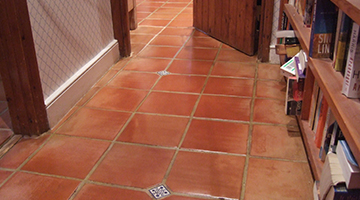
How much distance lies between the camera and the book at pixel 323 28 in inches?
59.7

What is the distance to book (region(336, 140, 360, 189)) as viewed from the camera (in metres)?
1.12

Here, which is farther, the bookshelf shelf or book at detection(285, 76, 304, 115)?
book at detection(285, 76, 304, 115)

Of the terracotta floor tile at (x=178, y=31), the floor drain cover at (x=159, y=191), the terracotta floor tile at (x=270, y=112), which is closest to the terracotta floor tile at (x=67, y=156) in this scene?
the floor drain cover at (x=159, y=191)

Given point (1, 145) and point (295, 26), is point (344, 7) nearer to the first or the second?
point (295, 26)

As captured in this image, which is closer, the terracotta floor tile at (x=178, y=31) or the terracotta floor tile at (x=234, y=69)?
the terracotta floor tile at (x=234, y=69)

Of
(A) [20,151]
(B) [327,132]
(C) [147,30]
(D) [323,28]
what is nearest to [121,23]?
(C) [147,30]

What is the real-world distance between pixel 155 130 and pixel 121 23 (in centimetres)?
128

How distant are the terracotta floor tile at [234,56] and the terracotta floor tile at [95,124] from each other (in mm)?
1189

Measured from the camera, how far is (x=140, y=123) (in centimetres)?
218

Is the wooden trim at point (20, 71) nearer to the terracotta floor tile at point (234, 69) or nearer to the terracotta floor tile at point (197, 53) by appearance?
the terracotta floor tile at point (234, 69)

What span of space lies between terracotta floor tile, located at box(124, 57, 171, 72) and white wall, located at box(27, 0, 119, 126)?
24 centimetres

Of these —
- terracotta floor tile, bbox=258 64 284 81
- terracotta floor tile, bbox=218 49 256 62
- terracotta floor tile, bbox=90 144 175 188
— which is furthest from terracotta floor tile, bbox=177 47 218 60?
terracotta floor tile, bbox=90 144 175 188

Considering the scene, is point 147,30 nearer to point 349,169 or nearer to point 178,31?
point 178,31

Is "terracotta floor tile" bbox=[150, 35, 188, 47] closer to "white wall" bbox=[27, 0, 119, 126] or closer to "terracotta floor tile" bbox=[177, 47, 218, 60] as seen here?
"terracotta floor tile" bbox=[177, 47, 218, 60]
